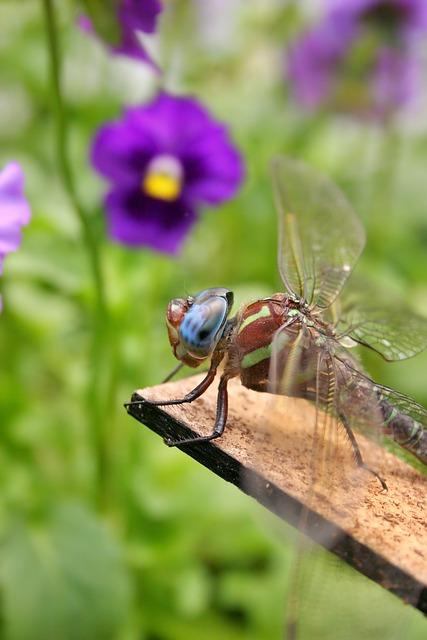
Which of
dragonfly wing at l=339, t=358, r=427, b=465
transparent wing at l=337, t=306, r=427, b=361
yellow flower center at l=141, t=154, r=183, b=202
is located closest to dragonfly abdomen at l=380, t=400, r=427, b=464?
dragonfly wing at l=339, t=358, r=427, b=465

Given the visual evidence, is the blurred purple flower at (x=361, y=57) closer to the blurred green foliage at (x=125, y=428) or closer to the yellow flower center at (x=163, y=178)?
the blurred green foliage at (x=125, y=428)

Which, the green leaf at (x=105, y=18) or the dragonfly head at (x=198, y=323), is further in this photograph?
the green leaf at (x=105, y=18)

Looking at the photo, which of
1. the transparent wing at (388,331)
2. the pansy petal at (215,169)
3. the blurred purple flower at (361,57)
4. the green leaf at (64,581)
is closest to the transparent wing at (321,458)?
the transparent wing at (388,331)

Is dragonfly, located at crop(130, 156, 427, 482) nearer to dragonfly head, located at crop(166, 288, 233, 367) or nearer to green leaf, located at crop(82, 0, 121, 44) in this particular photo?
dragonfly head, located at crop(166, 288, 233, 367)

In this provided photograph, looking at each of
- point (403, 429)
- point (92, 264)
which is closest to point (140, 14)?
point (92, 264)

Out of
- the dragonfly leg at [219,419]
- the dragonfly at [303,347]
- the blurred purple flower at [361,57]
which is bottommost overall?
the dragonfly leg at [219,419]

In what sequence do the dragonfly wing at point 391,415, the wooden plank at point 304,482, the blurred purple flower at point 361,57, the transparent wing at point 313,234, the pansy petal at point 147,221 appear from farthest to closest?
the blurred purple flower at point 361,57
the pansy petal at point 147,221
the transparent wing at point 313,234
the dragonfly wing at point 391,415
the wooden plank at point 304,482
